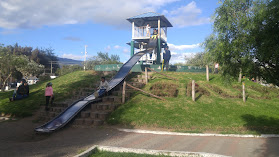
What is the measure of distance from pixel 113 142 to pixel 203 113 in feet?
19.3

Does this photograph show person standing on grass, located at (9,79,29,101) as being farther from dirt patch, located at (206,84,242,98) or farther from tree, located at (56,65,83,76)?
tree, located at (56,65,83,76)

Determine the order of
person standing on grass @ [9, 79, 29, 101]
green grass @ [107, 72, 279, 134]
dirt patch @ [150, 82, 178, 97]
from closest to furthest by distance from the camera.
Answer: green grass @ [107, 72, 279, 134] → dirt patch @ [150, 82, 178, 97] → person standing on grass @ [9, 79, 29, 101]

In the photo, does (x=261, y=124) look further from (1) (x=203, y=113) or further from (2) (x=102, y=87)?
(2) (x=102, y=87)

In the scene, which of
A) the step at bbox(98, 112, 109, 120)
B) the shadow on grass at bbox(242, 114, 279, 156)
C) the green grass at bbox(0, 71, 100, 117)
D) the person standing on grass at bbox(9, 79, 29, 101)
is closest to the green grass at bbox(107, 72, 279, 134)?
the shadow on grass at bbox(242, 114, 279, 156)

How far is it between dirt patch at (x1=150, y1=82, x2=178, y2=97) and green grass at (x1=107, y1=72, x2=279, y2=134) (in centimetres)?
40

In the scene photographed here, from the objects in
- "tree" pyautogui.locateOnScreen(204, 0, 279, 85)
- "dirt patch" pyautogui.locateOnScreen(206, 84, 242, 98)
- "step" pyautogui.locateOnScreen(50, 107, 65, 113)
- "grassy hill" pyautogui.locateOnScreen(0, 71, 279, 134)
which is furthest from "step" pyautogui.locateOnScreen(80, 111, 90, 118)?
"dirt patch" pyautogui.locateOnScreen(206, 84, 242, 98)

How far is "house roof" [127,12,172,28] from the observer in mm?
25828

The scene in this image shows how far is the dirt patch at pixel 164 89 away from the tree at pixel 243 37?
219 inches

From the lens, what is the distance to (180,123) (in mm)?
9867

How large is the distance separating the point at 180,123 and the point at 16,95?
12221 mm

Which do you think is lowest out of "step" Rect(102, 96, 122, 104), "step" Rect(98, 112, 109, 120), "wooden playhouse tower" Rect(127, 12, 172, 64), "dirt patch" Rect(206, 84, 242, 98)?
"step" Rect(98, 112, 109, 120)

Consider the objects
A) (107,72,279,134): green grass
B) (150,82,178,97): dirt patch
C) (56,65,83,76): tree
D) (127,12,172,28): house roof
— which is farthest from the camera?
(56,65,83,76): tree

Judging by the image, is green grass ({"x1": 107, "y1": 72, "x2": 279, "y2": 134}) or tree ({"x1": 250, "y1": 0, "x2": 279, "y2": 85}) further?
green grass ({"x1": 107, "y1": 72, "x2": 279, "y2": 134})

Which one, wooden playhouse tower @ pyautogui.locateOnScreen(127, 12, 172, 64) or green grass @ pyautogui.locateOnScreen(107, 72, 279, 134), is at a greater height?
Result: wooden playhouse tower @ pyautogui.locateOnScreen(127, 12, 172, 64)
